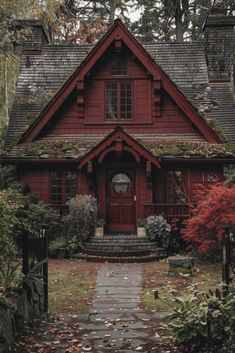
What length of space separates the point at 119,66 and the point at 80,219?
6940mm

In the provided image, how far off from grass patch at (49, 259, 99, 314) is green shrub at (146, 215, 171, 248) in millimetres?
2958

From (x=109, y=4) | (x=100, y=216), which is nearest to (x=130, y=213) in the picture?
(x=100, y=216)

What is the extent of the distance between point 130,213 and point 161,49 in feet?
28.6

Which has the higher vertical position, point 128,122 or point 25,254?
point 128,122

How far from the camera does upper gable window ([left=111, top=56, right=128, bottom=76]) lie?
20516 mm

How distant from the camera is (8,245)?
277 inches

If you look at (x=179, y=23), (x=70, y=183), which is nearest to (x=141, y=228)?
(x=70, y=183)

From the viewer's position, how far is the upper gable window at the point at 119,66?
67.3 ft

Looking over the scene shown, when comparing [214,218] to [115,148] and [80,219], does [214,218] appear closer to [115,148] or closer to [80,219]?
[80,219]

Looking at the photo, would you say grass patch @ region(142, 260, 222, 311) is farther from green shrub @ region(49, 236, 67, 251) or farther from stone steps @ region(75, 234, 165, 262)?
green shrub @ region(49, 236, 67, 251)

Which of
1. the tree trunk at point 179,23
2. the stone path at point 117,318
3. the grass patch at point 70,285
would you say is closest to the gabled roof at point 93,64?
the grass patch at point 70,285

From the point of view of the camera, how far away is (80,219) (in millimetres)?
17453

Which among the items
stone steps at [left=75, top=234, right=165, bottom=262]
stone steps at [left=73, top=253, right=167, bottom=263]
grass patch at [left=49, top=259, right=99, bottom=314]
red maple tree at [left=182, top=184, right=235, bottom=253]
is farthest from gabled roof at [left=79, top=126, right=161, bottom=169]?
red maple tree at [left=182, top=184, right=235, bottom=253]

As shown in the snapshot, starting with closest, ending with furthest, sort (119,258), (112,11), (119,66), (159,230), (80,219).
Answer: (119,258) < (159,230) < (80,219) < (119,66) < (112,11)
